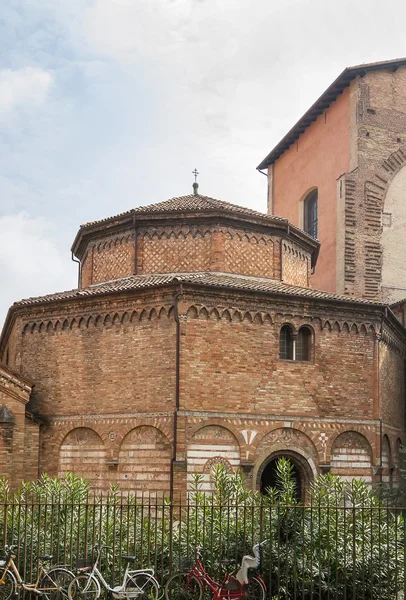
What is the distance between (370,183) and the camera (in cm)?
2778

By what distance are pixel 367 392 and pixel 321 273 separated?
9.55 meters

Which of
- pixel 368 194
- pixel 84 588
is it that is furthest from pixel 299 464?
pixel 368 194

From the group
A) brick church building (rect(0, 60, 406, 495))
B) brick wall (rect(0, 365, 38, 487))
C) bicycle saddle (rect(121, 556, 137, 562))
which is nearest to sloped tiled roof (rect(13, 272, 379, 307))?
brick church building (rect(0, 60, 406, 495))

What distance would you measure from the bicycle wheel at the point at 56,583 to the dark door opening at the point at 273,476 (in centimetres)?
880

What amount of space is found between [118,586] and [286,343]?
9766mm

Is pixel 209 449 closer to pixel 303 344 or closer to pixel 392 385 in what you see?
pixel 303 344

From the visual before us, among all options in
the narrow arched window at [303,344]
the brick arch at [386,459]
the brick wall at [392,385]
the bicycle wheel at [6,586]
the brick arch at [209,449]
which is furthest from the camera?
the brick wall at [392,385]

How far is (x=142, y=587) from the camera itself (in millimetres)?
10680

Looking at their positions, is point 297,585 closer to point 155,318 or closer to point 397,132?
point 155,318

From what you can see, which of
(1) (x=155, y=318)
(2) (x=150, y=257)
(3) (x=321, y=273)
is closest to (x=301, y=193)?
(3) (x=321, y=273)

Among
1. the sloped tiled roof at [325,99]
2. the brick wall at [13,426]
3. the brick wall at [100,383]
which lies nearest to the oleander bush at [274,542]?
the brick wall at [100,383]

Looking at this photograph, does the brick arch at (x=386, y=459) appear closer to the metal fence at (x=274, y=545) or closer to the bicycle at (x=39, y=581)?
the metal fence at (x=274, y=545)

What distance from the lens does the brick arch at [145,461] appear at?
58.1 ft

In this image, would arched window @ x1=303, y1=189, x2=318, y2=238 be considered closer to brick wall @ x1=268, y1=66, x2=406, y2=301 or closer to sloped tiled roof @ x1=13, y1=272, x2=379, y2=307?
brick wall @ x1=268, y1=66, x2=406, y2=301
